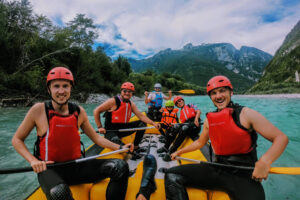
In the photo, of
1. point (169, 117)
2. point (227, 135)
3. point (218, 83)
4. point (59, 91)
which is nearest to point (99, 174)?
point (59, 91)

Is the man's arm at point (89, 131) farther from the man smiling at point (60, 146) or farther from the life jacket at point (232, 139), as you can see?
the life jacket at point (232, 139)

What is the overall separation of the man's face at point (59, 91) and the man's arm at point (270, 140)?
7.45ft

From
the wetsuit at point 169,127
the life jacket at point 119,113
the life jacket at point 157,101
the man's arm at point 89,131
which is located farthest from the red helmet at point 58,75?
the life jacket at point 157,101

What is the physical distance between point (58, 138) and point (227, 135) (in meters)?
2.04

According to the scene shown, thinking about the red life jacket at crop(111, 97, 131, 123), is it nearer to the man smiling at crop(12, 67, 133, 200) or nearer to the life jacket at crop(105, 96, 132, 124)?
the life jacket at crop(105, 96, 132, 124)

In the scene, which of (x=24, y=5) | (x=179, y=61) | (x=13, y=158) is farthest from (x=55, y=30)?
(x=179, y=61)

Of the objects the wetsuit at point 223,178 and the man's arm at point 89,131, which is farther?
the man's arm at point 89,131

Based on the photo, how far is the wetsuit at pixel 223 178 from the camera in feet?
5.33

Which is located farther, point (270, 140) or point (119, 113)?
point (119, 113)

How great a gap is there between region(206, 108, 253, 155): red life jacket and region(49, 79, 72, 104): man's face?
6.34 ft

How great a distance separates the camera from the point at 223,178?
1.81 meters

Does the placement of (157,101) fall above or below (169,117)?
above

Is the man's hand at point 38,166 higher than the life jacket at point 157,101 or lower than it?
lower

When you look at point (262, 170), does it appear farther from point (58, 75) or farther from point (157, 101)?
point (157, 101)
